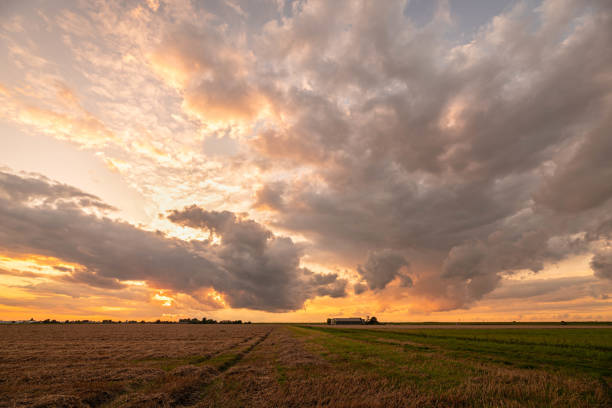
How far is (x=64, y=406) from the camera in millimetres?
12875

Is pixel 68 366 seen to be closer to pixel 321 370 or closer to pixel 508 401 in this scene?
pixel 321 370

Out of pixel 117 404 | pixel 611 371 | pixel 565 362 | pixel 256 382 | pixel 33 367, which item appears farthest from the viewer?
pixel 565 362

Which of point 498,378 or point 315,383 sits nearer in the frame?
point 315,383

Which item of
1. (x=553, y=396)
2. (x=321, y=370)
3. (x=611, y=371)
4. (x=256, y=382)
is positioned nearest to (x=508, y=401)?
(x=553, y=396)

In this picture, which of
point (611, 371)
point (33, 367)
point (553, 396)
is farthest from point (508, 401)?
point (33, 367)

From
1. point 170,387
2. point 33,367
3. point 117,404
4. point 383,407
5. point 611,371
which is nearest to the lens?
point 383,407

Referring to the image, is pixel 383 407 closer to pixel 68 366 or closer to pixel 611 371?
pixel 611 371

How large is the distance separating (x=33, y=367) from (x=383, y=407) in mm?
26586

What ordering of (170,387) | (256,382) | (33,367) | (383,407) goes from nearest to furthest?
(383,407) → (170,387) → (256,382) → (33,367)

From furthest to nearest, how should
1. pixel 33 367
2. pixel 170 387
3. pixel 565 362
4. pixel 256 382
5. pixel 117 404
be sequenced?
1. pixel 565 362
2. pixel 33 367
3. pixel 256 382
4. pixel 170 387
5. pixel 117 404

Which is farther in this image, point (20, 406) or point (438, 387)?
point (438, 387)

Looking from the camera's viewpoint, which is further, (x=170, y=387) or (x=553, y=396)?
(x=170, y=387)

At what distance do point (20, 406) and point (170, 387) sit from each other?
6044 millimetres

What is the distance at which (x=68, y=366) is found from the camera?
2284 cm
